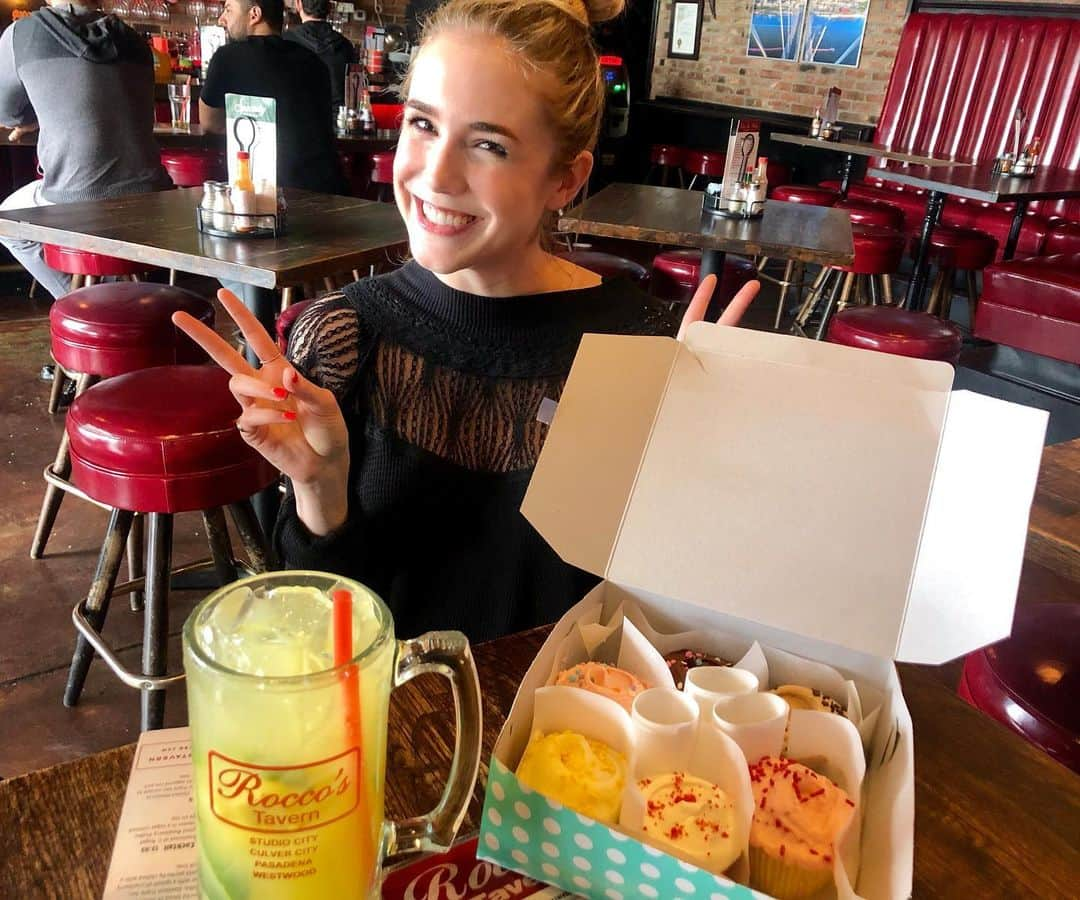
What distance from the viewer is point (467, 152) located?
1.19 metres

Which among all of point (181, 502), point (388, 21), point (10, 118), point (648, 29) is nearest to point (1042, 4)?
point (648, 29)

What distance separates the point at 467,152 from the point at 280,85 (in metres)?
2.89

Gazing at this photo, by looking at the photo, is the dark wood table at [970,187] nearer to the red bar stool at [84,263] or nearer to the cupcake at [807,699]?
the red bar stool at [84,263]

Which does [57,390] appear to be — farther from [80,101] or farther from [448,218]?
[448,218]

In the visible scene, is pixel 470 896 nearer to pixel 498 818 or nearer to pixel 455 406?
pixel 498 818

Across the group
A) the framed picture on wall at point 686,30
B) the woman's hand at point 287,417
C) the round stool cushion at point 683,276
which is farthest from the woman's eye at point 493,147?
the framed picture on wall at point 686,30

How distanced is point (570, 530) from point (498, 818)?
0.23 m

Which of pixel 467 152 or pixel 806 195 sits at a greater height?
pixel 467 152

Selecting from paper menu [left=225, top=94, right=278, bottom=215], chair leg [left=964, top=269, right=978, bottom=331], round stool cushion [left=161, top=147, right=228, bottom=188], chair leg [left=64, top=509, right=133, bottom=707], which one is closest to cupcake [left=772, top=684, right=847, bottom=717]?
chair leg [left=64, top=509, right=133, bottom=707]

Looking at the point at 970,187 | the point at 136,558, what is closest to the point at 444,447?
the point at 136,558

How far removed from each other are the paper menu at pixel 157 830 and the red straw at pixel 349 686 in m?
0.17

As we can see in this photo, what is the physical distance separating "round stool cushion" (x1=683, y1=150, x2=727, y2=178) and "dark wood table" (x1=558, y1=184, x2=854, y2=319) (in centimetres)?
368

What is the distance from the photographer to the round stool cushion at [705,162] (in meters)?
6.97

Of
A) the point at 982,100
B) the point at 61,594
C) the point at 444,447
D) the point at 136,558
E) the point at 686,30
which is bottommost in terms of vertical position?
the point at 61,594
